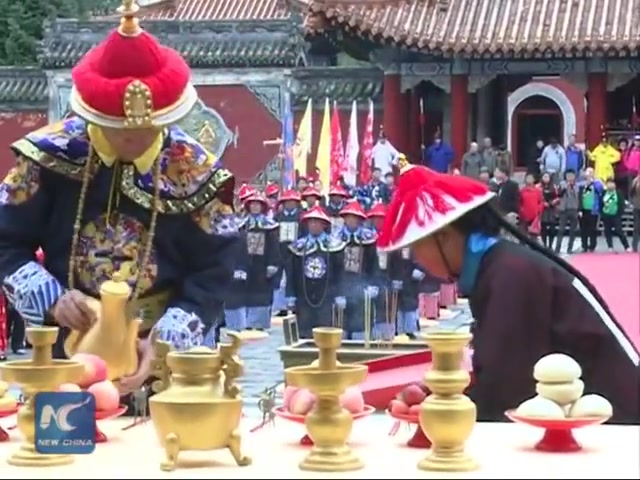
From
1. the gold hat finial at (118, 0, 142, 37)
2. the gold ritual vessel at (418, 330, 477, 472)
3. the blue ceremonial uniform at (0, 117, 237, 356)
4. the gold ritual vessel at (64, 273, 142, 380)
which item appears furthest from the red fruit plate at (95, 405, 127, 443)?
the gold hat finial at (118, 0, 142, 37)

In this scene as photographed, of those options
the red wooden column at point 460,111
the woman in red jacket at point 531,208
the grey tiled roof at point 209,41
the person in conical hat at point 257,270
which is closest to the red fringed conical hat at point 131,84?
the person in conical hat at point 257,270

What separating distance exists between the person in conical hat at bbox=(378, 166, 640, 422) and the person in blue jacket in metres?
20.5

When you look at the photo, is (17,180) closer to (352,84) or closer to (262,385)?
(262,385)

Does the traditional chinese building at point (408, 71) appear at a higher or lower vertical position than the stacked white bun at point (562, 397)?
higher

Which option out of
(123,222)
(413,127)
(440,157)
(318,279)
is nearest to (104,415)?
(123,222)

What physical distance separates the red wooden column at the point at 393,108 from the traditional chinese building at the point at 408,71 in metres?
0.02

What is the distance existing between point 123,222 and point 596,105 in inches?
836

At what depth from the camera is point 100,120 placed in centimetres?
361

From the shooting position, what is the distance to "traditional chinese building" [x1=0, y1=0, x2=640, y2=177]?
2444 centimetres

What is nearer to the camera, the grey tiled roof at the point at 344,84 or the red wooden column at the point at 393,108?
the red wooden column at the point at 393,108

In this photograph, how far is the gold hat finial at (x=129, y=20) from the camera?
3705mm

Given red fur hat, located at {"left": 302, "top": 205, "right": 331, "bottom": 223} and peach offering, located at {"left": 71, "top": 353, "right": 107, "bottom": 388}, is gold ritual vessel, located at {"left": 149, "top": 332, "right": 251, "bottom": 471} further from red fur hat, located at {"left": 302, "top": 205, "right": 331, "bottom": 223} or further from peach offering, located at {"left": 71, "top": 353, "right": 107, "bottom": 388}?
red fur hat, located at {"left": 302, "top": 205, "right": 331, "bottom": 223}

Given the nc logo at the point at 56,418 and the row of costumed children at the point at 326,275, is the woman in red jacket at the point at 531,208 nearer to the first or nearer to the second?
the row of costumed children at the point at 326,275

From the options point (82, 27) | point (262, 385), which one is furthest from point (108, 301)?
point (82, 27)
